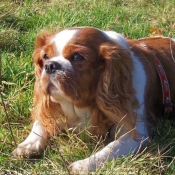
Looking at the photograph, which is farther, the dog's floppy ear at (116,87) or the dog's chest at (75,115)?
the dog's chest at (75,115)

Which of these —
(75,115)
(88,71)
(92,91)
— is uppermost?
(88,71)

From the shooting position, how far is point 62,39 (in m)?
3.93

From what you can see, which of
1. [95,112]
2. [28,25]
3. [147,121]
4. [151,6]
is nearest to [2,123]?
[95,112]

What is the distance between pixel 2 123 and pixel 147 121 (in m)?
1.17

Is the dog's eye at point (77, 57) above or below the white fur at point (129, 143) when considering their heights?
above

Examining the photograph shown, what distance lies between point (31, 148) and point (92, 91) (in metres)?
0.63

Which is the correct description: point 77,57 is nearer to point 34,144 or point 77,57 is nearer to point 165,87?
point 34,144

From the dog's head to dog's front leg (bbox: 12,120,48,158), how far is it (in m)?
0.37

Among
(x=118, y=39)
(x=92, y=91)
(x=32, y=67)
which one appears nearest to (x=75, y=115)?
(x=92, y=91)

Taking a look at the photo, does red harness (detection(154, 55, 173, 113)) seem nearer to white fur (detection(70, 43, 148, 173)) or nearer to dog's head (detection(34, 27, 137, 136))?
white fur (detection(70, 43, 148, 173))

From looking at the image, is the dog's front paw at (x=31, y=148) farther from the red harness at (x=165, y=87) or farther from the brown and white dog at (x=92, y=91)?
the red harness at (x=165, y=87)

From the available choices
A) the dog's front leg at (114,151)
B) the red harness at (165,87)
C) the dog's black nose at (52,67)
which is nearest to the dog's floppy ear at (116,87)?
the dog's front leg at (114,151)

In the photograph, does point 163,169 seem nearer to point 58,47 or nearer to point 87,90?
point 87,90

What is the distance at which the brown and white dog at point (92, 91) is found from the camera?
3820 mm
